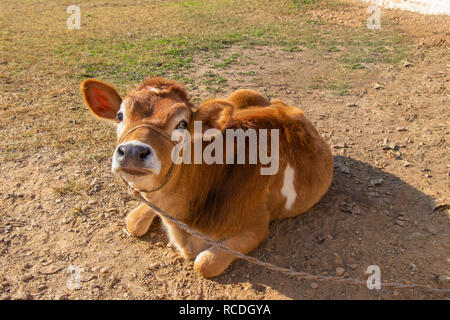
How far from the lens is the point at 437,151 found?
546 cm

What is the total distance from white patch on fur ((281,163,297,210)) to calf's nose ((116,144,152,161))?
193 cm

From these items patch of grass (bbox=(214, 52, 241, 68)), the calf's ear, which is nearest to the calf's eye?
the calf's ear

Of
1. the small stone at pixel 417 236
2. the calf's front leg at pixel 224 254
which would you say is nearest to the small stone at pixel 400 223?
the small stone at pixel 417 236

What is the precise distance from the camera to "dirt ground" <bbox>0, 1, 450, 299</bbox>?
3.50m

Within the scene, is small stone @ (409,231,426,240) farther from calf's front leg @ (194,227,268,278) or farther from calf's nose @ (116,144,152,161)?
calf's nose @ (116,144,152,161)

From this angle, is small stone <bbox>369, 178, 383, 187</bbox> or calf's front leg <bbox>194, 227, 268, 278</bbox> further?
small stone <bbox>369, 178, 383, 187</bbox>

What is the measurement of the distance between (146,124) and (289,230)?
214 centimetres

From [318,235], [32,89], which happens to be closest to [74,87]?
[32,89]

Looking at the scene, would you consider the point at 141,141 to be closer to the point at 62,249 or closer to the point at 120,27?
the point at 62,249

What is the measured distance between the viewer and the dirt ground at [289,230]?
3.50 metres

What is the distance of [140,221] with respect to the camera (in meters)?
4.07

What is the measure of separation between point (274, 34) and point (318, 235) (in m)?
8.29

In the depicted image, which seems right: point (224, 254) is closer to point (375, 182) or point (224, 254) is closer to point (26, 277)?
point (26, 277)

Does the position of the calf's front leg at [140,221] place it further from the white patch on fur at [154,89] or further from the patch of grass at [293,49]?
the patch of grass at [293,49]
